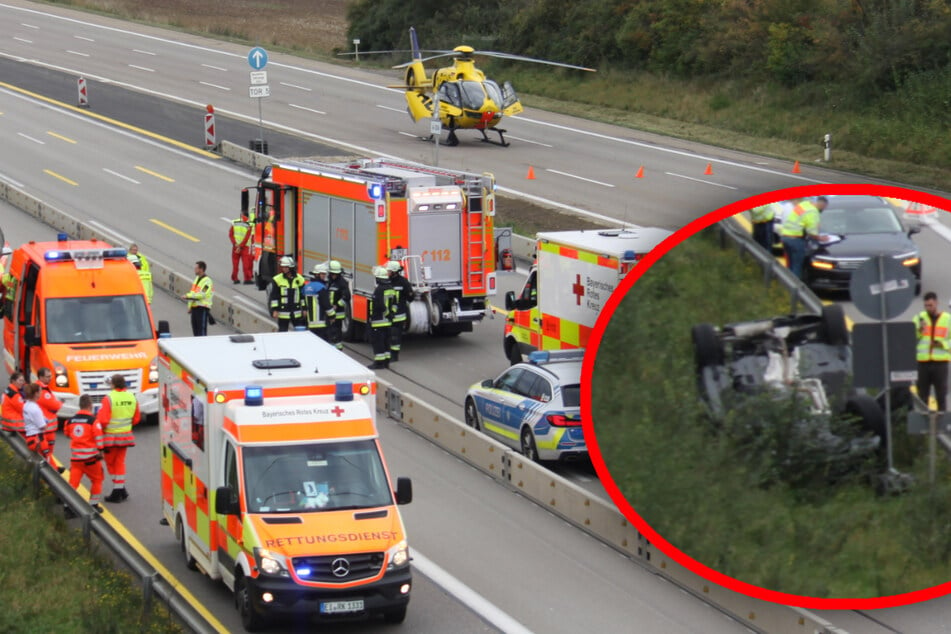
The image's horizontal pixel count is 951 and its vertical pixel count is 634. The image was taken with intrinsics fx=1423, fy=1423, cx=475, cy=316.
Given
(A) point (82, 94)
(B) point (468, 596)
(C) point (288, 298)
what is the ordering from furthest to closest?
(A) point (82, 94) → (C) point (288, 298) → (B) point (468, 596)

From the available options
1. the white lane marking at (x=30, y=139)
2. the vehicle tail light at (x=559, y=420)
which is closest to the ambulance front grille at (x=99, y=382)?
the vehicle tail light at (x=559, y=420)

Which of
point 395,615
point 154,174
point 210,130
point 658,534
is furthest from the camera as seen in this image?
point 210,130

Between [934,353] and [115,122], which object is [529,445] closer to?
[934,353]

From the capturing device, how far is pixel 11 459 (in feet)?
58.5

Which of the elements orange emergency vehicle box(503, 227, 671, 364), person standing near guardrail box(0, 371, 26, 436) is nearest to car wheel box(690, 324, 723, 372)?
orange emergency vehicle box(503, 227, 671, 364)

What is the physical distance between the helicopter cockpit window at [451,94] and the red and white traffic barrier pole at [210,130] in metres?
8.00

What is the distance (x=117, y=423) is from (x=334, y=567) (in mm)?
5432

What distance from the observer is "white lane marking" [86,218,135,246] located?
33.8 metres

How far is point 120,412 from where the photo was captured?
55.2 ft

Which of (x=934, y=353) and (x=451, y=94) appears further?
(x=451, y=94)

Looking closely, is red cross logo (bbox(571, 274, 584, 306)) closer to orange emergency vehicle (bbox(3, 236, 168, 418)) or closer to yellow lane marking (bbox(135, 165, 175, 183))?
orange emergency vehicle (bbox(3, 236, 168, 418))

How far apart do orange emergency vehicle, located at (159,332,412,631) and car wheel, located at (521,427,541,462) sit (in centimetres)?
485

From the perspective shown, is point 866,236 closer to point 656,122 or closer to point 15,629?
point 15,629

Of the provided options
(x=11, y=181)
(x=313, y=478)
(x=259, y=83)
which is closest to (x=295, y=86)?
(x=259, y=83)
